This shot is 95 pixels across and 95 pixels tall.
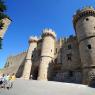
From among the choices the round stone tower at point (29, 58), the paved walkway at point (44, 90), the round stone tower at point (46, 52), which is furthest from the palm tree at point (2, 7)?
the round stone tower at point (29, 58)

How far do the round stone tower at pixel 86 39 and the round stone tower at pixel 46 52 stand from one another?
24.5 ft

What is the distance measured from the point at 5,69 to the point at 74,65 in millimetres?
29695

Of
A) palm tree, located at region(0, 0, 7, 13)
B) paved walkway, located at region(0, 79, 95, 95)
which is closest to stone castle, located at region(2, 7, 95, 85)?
paved walkway, located at region(0, 79, 95, 95)

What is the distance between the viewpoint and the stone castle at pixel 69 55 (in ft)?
73.9

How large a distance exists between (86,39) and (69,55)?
614cm

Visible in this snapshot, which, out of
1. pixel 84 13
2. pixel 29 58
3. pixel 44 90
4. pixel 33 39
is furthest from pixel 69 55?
pixel 44 90

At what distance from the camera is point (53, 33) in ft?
114

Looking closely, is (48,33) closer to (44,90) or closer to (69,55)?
(69,55)

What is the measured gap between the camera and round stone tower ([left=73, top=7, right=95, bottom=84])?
69.3 ft

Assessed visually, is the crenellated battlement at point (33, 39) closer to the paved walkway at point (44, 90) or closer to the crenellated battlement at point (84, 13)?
the crenellated battlement at point (84, 13)

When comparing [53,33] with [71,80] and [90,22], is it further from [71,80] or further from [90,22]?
[71,80]

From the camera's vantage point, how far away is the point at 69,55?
28.6m

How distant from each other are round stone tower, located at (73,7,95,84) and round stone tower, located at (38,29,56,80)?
746 cm

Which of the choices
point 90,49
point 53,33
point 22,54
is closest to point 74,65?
point 90,49
